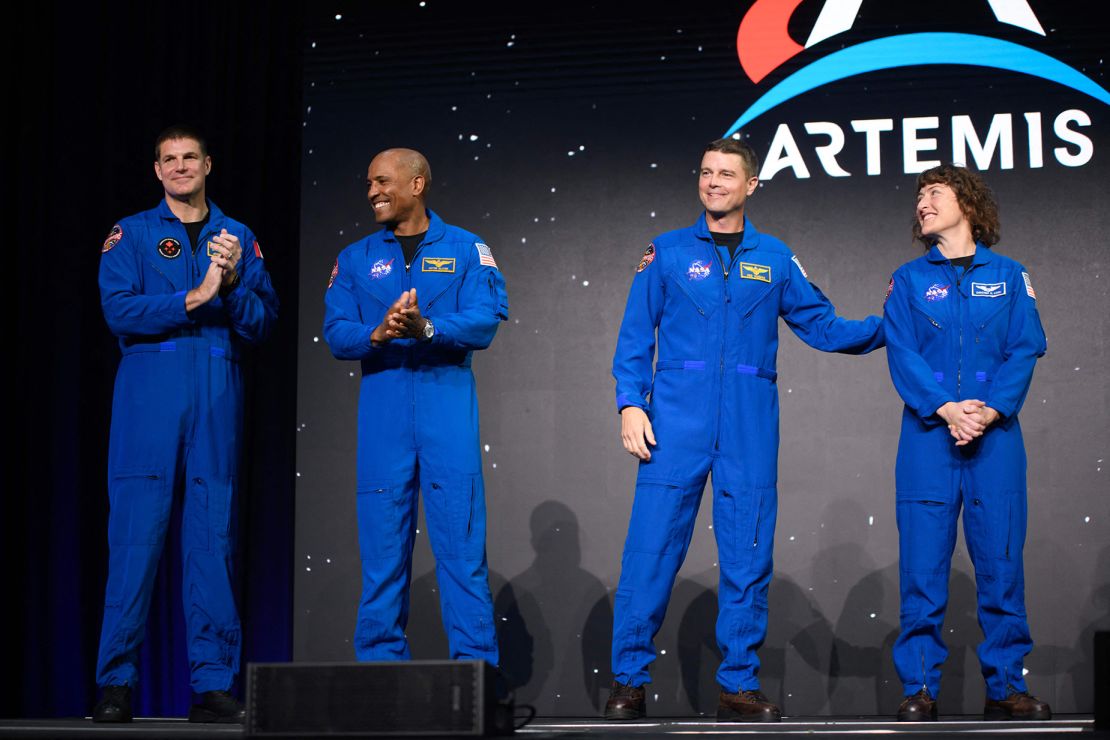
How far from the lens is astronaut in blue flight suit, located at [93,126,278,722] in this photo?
3.75 meters

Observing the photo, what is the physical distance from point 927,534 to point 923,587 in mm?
152

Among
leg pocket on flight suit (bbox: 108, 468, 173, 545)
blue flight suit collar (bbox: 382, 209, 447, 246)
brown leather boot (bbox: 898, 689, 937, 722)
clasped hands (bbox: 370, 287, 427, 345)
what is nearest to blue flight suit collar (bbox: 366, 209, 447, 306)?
blue flight suit collar (bbox: 382, 209, 447, 246)

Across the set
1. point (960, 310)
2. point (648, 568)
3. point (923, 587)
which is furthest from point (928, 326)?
point (648, 568)

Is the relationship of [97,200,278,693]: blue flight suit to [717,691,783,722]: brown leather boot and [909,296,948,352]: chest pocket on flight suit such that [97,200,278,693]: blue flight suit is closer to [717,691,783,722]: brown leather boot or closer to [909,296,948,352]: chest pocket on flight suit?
[717,691,783,722]: brown leather boot

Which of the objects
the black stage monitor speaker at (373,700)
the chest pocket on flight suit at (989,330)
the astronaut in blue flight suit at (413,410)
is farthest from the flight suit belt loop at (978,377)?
the black stage monitor speaker at (373,700)

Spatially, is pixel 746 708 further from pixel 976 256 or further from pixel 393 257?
pixel 393 257

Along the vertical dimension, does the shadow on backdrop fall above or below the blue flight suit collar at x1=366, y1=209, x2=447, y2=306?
below

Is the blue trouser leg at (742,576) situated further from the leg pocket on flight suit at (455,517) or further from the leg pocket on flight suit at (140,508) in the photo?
the leg pocket on flight suit at (140,508)

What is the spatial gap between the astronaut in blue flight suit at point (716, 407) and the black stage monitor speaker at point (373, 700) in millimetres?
1133

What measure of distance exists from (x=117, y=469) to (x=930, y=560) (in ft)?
7.81

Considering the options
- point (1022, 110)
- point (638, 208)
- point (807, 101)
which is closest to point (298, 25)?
point (638, 208)

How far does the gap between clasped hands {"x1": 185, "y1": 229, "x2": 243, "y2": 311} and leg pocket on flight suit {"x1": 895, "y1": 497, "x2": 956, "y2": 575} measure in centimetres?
210

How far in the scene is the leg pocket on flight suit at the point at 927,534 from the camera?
12.3 feet

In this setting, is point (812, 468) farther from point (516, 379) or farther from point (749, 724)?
point (749, 724)
